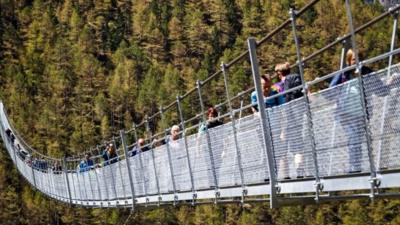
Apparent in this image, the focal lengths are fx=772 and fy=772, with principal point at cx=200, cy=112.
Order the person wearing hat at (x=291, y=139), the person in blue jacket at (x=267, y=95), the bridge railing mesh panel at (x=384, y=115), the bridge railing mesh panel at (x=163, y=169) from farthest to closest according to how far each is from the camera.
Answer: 1. the bridge railing mesh panel at (x=163, y=169)
2. the person in blue jacket at (x=267, y=95)
3. the person wearing hat at (x=291, y=139)
4. the bridge railing mesh panel at (x=384, y=115)

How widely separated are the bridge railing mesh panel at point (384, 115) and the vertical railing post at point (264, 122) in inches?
50.1

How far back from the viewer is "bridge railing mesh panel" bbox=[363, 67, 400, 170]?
4246 millimetres

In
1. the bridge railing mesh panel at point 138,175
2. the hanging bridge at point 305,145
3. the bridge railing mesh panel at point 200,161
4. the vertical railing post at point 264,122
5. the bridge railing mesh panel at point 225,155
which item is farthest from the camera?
the bridge railing mesh panel at point 138,175

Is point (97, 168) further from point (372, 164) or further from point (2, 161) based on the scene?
point (2, 161)

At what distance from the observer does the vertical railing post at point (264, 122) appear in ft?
18.5

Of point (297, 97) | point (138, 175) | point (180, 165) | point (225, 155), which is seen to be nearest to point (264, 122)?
point (297, 97)

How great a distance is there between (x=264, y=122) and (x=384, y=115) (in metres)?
1.60

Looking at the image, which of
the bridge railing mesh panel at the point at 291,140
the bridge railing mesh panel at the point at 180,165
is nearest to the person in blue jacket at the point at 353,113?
the bridge railing mesh panel at the point at 291,140

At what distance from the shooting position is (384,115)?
4.37 meters

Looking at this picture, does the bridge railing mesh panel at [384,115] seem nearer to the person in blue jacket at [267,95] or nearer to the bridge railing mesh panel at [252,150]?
the person in blue jacket at [267,95]

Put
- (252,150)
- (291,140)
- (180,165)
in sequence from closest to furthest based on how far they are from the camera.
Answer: (291,140) < (252,150) < (180,165)

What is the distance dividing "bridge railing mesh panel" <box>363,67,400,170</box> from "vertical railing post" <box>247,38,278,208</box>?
4.18 feet

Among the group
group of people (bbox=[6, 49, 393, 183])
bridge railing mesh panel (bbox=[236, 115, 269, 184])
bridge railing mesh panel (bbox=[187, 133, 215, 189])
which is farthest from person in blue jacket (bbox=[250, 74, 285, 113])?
bridge railing mesh panel (bbox=[187, 133, 215, 189])

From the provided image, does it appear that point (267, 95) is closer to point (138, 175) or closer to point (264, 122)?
point (264, 122)
